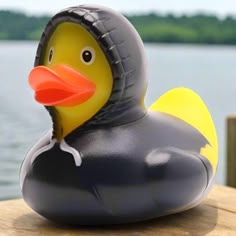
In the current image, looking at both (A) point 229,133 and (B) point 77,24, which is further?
(A) point 229,133

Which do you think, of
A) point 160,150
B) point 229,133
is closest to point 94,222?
point 160,150

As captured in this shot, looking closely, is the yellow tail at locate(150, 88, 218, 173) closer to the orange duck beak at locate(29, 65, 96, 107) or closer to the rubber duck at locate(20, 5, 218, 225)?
the rubber duck at locate(20, 5, 218, 225)

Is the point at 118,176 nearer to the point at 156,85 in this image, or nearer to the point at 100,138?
the point at 100,138

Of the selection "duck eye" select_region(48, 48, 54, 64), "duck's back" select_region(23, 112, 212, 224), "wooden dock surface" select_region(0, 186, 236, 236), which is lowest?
"wooden dock surface" select_region(0, 186, 236, 236)

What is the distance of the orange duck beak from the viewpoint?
0.95 metres

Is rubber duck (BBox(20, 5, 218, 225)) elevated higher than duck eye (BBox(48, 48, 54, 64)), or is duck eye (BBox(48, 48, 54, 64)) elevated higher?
duck eye (BBox(48, 48, 54, 64))

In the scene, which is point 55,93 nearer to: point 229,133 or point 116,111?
point 116,111

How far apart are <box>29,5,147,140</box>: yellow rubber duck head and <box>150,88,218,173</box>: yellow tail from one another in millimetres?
134

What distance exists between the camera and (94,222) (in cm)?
100

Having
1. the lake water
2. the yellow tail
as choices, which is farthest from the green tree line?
the yellow tail

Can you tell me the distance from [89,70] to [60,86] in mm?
57

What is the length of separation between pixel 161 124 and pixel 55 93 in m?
0.19

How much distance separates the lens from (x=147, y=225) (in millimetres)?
1047

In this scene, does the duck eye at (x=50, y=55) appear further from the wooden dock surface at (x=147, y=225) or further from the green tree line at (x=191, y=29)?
the green tree line at (x=191, y=29)
